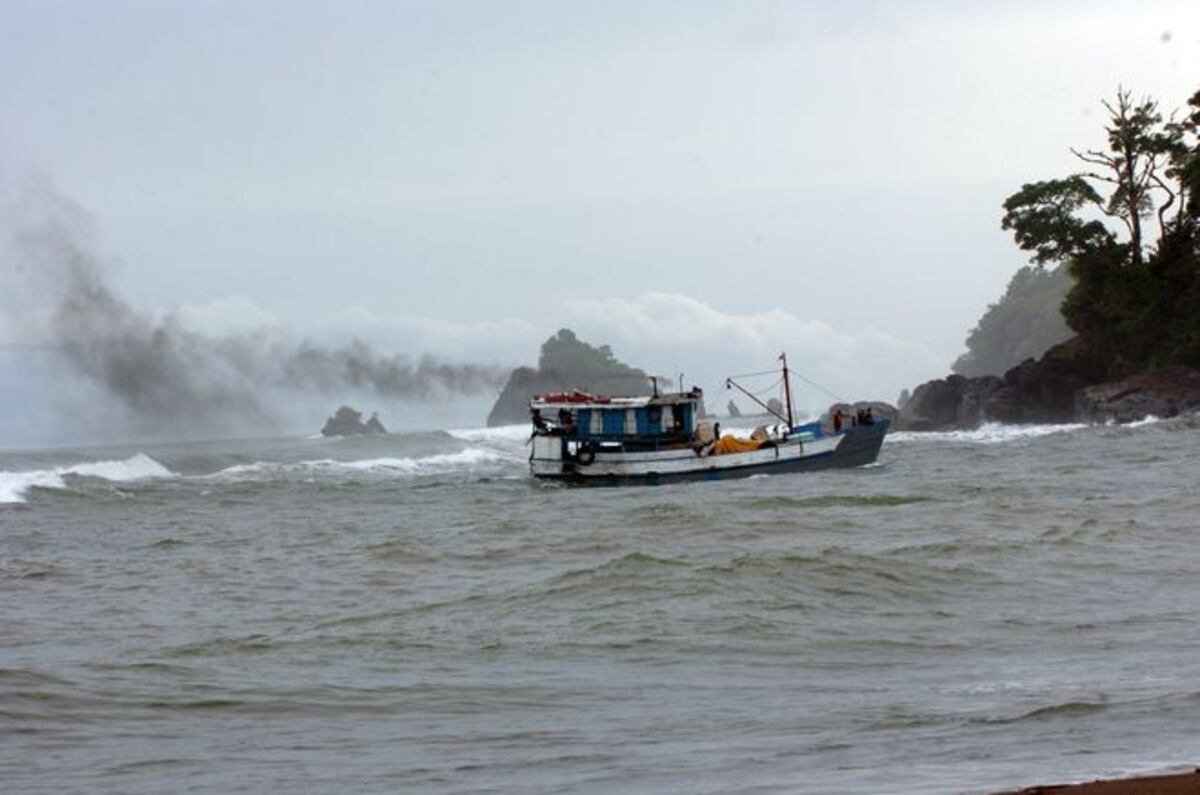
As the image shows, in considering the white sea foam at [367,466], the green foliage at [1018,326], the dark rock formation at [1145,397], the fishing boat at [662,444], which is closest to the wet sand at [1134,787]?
the fishing boat at [662,444]

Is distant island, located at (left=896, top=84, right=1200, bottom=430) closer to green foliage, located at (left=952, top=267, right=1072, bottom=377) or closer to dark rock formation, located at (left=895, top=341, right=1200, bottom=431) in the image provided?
dark rock formation, located at (left=895, top=341, right=1200, bottom=431)

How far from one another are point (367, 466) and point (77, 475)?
1341 cm

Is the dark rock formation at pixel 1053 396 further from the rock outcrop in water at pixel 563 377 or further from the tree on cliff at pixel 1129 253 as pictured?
the rock outcrop in water at pixel 563 377

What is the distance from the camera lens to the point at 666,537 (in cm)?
2614

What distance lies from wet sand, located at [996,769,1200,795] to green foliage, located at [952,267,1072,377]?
160 metres

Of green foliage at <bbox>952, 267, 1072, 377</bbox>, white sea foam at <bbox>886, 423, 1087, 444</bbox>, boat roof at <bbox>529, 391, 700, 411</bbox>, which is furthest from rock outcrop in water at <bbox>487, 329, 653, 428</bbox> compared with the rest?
boat roof at <bbox>529, 391, 700, 411</bbox>

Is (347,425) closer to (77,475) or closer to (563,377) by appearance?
(563,377)

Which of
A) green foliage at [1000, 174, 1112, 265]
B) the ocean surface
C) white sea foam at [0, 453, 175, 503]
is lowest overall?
the ocean surface

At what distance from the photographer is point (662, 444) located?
168ft

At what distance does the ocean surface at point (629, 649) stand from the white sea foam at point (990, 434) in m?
34.1

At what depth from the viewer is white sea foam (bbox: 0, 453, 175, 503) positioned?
52750 millimetres

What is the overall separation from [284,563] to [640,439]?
88.0 feet

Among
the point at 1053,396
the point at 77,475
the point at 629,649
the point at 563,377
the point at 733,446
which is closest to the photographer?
the point at 629,649

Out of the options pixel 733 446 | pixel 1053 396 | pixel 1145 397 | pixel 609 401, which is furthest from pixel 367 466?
pixel 1145 397
